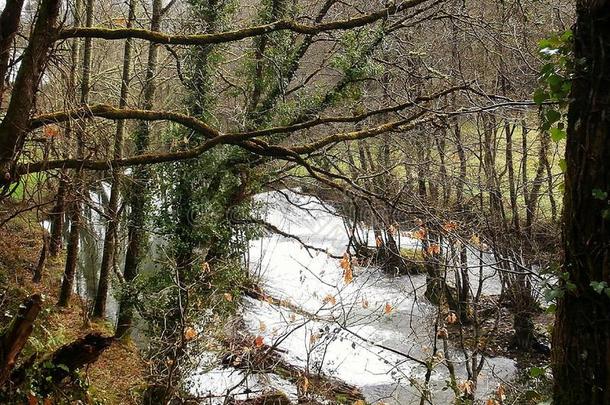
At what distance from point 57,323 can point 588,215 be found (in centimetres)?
1054

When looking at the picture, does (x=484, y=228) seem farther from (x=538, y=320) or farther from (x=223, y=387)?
(x=223, y=387)

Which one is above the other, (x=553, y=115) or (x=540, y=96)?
(x=540, y=96)

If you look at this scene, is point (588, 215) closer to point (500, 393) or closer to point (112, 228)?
point (500, 393)

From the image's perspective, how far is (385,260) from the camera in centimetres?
1425

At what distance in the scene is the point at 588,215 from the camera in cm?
257

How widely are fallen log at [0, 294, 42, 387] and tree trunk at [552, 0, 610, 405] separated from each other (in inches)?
166

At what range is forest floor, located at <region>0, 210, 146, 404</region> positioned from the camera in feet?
28.0

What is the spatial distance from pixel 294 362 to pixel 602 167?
960 cm

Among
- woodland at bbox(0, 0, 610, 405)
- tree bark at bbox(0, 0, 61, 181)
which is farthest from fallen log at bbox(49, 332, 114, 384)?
tree bark at bbox(0, 0, 61, 181)

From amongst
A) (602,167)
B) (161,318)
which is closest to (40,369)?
(161,318)

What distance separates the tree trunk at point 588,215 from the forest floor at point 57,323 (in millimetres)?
6063

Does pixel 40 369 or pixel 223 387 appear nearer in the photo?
pixel 40 369

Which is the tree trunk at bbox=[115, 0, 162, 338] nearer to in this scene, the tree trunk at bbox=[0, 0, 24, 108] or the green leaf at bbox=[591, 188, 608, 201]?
the tree trunk at bbox=[0, 0, 24, 108]

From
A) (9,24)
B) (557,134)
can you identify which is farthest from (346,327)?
(557,134)
